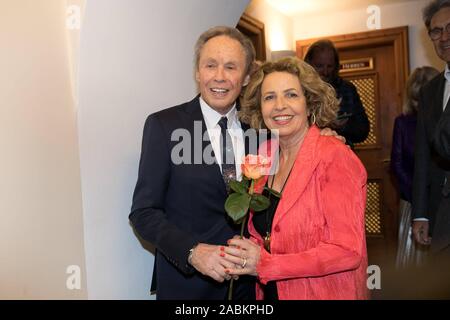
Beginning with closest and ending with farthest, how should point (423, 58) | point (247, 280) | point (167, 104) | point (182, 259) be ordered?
point (182, 259) < point (247, 280) < point (167, 104) < point (423, 58)

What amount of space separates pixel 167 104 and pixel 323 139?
797 millimetres

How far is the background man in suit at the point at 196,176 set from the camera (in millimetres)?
1604

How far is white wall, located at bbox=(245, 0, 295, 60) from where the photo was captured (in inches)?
181

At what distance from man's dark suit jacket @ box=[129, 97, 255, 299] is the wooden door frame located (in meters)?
3.97

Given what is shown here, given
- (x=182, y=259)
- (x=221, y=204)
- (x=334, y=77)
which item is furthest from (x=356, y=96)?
(x=182, y=259)

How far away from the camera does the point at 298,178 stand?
1.49 metres

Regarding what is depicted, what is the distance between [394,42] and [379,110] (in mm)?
716

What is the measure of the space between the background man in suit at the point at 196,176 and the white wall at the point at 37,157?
0.78ft

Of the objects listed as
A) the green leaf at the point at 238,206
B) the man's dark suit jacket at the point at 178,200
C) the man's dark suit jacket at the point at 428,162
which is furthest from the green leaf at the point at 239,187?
the man's dark suit jacket at the point at 428,162

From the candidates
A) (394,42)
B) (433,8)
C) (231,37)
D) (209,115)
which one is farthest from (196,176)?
(394,42)

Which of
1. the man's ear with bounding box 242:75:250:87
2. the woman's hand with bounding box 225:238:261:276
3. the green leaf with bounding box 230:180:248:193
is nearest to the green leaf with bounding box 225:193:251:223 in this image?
the green leaf with bounding box 230:180:248:193

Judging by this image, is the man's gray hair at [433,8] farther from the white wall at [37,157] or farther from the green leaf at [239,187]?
the white wall at [37,157]
